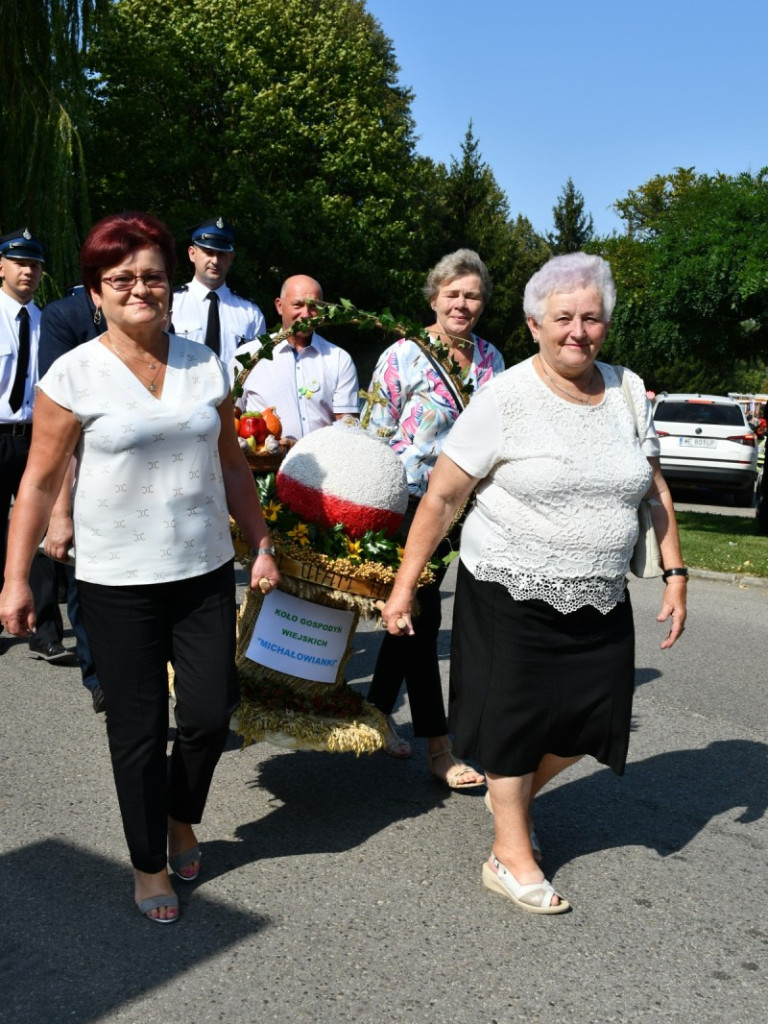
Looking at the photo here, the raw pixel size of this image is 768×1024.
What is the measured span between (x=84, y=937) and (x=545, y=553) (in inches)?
69.9

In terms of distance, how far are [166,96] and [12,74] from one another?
18.2 m

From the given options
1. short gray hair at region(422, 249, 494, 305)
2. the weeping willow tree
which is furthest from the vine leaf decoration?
the weeping willow tree

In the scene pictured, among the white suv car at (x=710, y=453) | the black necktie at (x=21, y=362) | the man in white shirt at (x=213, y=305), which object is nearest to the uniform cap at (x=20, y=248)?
the black necktie at (x=21, y=362)

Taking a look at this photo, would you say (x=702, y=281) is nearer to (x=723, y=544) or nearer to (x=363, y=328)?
(x=723, y=544)

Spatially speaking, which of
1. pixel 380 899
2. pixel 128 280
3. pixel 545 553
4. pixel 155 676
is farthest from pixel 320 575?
pixel 128 280

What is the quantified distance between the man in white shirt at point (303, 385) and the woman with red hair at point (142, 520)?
6.60 ft

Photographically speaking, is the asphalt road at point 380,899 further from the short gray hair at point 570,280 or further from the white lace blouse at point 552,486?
the short gray hair at point 570,280

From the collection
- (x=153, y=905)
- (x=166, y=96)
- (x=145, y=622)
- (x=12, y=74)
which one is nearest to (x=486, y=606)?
(x=145, y=622)

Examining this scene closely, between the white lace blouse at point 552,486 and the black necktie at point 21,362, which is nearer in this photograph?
the white lace blouse at point 552,486

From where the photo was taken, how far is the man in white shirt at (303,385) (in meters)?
5.62

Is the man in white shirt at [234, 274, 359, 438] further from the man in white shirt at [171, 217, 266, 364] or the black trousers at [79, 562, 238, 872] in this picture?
the black trousers at [79, 562, 238, 872]

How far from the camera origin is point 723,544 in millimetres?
12844

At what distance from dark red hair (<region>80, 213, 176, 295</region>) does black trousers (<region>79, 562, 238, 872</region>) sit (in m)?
0.93

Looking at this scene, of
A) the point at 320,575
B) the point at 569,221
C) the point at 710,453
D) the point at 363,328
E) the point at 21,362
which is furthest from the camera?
the point at 569,221
